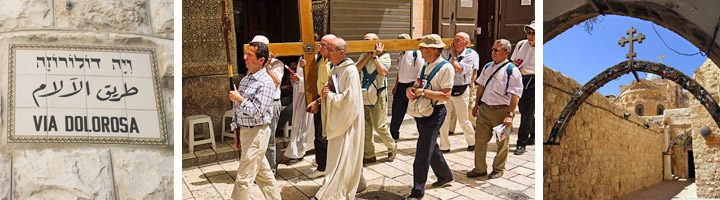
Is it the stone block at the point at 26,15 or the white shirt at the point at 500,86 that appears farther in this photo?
the white shirt at the point at 500,86

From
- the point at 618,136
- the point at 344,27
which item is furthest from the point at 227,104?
the point at 618,136

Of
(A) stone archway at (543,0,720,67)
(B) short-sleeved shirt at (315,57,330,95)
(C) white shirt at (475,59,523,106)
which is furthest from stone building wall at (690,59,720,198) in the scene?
(B) short-sleeved shirt at (315,57,330,95)

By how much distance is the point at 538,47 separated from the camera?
3.30 metres

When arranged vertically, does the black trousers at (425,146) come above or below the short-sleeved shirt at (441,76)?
below

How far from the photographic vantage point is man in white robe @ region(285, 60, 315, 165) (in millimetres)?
4473

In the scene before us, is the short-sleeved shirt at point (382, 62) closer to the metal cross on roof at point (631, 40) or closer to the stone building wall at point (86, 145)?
the stone building wall at point (86, 145)

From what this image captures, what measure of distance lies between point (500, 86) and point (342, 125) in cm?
171

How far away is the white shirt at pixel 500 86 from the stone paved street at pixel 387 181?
790 millimetres

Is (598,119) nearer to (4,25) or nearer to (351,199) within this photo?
(351,199)

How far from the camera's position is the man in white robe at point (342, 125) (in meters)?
3.13

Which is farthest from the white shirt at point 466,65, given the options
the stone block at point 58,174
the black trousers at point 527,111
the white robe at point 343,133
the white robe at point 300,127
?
the stone block at point 58,174

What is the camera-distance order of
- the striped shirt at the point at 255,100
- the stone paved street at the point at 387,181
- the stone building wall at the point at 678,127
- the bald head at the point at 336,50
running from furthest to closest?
the stone building wall at the point at 678,127 < the stone paved street at the point at 387,181 < the bald head at the point at 336,50 < the striped shirt at the point at 255,100

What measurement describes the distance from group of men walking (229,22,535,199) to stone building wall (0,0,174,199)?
1.90 ft

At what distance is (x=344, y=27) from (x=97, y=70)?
235 centimetres
